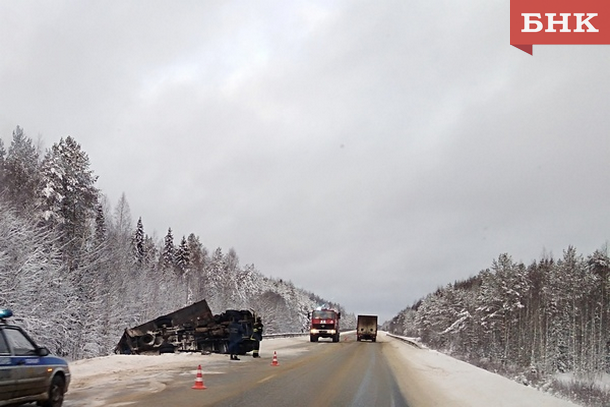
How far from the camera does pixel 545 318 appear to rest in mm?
70375

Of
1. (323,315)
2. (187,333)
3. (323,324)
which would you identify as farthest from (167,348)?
(323,315)

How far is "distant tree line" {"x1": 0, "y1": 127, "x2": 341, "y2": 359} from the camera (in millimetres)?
32812

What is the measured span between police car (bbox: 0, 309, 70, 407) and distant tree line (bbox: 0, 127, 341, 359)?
76.2 ft

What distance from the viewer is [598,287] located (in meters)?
64.6

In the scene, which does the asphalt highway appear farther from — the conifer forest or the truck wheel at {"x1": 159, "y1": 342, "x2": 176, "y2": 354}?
the conifer forest

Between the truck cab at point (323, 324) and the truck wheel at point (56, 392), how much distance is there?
153ft

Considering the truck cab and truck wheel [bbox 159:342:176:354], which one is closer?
truck wheel [bbox 159:342:176:354]

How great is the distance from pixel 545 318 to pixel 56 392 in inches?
2806

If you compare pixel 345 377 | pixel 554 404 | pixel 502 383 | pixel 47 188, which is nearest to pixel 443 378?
pixel 502 383

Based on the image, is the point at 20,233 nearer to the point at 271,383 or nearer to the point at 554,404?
the point at 271,383

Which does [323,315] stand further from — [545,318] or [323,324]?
[545,318]

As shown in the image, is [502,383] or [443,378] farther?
[443,378]

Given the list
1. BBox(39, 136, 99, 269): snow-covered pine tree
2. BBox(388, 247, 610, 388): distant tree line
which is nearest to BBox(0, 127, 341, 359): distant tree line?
BBox(39, 136, 99, 269): snow-covered pine tree

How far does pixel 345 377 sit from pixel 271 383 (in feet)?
13.6
